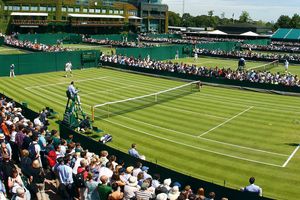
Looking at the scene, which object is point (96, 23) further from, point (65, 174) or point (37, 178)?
point (37, 178)

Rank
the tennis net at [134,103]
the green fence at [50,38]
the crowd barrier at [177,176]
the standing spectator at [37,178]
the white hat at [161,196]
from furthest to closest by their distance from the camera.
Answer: the green fence at [50,38] < the tennis net at [134,103] < the crowd barrier at [177,176] < the standing spectator at [37,178] < the white hat at [161,196]

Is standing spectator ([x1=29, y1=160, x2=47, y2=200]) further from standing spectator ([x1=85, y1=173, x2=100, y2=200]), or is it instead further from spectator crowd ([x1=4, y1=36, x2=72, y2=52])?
spectator crowd ([x1=4, y1=36, x2=72, y2=52])

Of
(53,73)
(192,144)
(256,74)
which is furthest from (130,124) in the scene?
(53,73)

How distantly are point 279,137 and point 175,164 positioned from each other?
8.61m

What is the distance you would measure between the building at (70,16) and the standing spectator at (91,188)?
333 ft

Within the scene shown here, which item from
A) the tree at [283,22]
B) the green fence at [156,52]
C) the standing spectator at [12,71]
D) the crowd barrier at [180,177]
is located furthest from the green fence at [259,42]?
the crowd barrier at [180,177]

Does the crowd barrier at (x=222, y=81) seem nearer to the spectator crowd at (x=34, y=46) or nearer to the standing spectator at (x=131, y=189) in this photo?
the spectator crowd at (x=34, y=46)

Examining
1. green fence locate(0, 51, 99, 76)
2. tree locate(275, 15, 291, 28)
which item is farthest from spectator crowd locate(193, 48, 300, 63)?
tree locate(275, 15, 291, 28)

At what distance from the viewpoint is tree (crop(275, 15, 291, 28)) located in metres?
163

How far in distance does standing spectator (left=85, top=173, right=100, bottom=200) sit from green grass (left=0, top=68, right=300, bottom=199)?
788cm

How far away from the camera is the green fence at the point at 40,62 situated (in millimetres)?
47094

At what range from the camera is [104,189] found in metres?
11.1

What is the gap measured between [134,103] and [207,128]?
29.1ft

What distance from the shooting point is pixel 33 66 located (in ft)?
162
